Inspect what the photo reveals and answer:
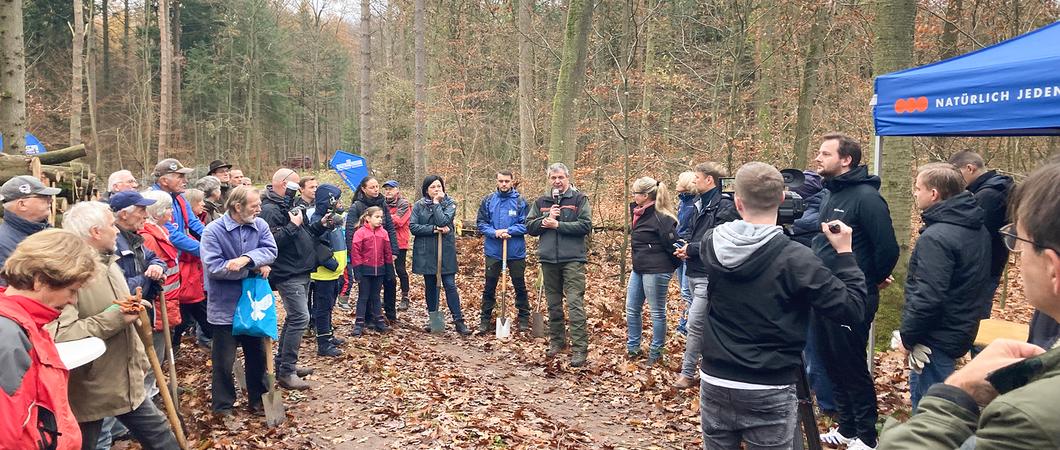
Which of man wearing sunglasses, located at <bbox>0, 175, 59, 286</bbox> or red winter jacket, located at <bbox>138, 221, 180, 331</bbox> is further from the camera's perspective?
red winter jacket, located at <bbox>138, 221, 180, 331</bbox>

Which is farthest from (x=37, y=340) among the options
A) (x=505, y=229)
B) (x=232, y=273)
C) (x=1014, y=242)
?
(x=505, y=229)

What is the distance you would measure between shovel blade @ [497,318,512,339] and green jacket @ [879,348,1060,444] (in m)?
7.22

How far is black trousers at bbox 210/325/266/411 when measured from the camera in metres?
5.58

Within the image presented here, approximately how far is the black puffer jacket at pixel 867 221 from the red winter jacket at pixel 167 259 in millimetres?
5717

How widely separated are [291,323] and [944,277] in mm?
5545

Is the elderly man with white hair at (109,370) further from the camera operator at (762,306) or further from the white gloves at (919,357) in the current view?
the white gloves at (919,357)

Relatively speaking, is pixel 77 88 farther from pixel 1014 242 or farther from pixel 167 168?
pixel 1014 242

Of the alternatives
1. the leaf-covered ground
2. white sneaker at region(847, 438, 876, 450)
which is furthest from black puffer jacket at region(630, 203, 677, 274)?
white sneaker at region(847, 438, 876, 450)

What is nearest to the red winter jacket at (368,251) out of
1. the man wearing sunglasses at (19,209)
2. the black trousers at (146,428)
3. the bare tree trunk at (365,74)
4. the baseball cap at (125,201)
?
the baseball cap at (125,201)

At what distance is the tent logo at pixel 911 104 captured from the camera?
529 centimetres

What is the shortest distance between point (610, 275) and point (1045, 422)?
1195 cm

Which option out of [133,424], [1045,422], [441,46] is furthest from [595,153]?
[1045,422]

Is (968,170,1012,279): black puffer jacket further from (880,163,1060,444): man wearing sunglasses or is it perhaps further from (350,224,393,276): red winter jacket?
(350,224,393,276): red winter jacket

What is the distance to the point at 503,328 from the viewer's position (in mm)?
8648
